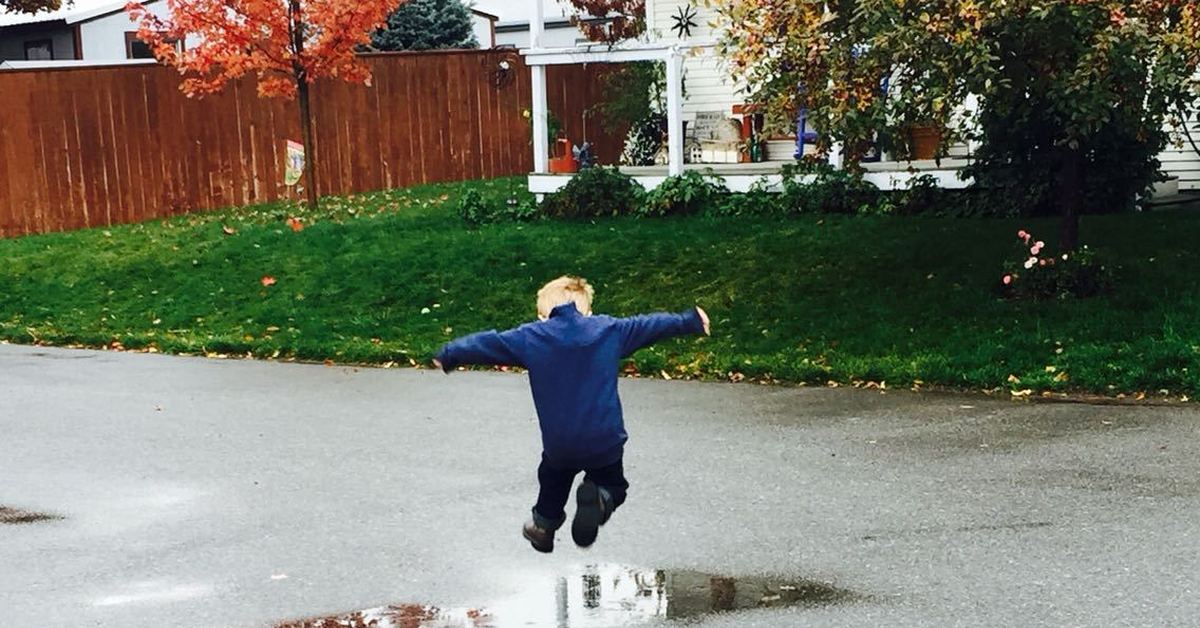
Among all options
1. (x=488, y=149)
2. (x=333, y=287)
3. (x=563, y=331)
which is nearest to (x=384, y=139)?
(x=488, y=149)

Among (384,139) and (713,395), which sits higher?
(384,139)

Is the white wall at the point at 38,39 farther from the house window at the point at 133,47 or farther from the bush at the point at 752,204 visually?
the bush at the point at 752,204

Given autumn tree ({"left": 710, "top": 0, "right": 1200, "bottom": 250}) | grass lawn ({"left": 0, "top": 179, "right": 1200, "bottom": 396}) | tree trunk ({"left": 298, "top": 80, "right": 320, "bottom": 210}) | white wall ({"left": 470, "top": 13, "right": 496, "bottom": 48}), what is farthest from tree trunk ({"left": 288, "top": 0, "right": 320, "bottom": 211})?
white wall ({"left": 470, "top": 13, "right": 496, "bottom": 48})

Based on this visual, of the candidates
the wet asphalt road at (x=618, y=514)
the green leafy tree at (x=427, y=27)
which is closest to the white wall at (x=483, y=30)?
the green leafy tree at (x=427, y=27)

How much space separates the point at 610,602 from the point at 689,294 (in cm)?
808

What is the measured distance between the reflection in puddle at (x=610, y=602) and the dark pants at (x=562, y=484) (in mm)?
311

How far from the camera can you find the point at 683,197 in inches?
733

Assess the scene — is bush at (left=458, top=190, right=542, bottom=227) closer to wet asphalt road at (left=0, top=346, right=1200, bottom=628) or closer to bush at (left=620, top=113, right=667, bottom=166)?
bush at (left=620, top=113, right=667, bottom=166)

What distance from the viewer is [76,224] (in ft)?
73.6

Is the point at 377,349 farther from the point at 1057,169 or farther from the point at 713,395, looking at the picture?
the point at 1057,169

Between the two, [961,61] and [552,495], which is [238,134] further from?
[552,495]

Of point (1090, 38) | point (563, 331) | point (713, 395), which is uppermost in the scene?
point (1090, 38)

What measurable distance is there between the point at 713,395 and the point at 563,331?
4882 millimetres

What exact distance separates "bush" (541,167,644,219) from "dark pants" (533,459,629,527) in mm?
11957
